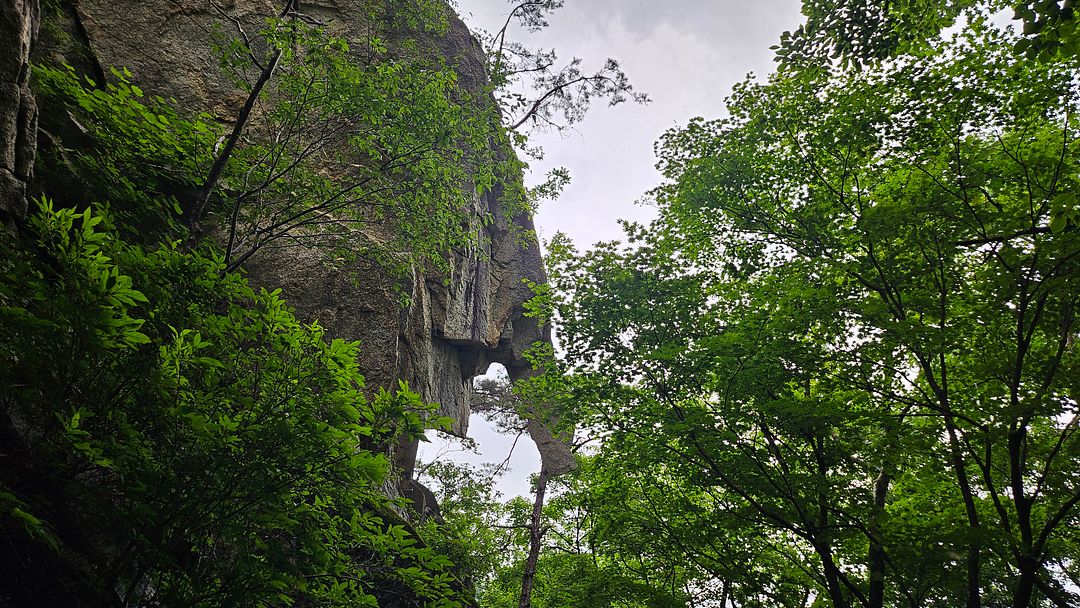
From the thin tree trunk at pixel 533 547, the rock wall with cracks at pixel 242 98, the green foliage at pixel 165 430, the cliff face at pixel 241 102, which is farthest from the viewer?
the thin tree trunk at pixel 533 547

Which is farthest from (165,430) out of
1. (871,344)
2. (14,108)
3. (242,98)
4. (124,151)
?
(242,98)

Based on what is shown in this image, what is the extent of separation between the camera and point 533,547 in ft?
48.7

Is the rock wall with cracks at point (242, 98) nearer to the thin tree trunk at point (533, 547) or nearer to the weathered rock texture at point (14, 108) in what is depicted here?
the weathered rock texture at point (14, 108)

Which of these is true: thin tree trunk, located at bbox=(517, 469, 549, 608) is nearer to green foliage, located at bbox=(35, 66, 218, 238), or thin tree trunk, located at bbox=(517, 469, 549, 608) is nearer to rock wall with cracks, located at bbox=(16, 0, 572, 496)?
rock wall with cracks, located at bbox=(16, 0, 572, 496)

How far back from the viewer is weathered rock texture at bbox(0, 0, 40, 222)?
419cm

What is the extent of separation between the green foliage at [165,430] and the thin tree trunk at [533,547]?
10.7 meters

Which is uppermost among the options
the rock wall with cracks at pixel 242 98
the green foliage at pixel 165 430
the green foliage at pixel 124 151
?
the rock wall with cracks at pixel 242 98

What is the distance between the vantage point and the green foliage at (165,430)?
3.10 metres

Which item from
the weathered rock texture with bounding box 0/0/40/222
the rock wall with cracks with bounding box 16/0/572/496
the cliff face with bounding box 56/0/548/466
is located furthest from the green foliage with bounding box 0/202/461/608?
the cliff face with bounding box 56/0/548/466

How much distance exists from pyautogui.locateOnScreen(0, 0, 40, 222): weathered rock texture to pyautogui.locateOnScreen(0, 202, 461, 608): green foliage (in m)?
0.83

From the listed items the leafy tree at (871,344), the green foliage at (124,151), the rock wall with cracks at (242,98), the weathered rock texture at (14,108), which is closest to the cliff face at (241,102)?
the rock wall with cracks at (242,98)

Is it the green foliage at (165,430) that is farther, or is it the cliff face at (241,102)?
the cliff face at (241,102)

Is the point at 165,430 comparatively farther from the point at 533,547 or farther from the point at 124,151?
the point at 533,547

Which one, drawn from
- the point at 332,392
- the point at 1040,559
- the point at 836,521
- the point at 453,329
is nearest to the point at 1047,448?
the point at 1040,559
